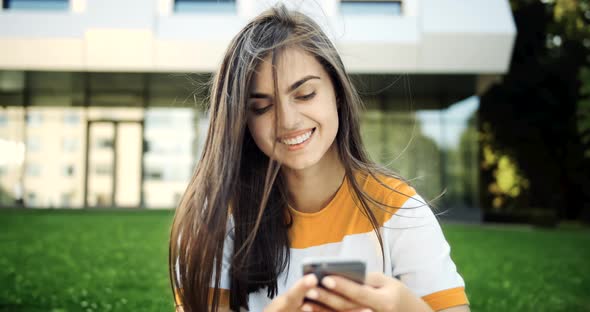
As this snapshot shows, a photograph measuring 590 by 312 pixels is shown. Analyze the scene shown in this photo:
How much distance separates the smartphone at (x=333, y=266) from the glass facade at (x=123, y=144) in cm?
1745

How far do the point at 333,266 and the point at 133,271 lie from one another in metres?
4.94

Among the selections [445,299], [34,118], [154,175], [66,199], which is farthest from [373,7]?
[445,299]

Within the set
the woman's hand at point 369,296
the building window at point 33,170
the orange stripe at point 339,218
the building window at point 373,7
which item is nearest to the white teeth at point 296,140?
the orange stripe at point 339,218

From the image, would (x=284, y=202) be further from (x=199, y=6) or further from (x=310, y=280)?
(x=199, y=6)

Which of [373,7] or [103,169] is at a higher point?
[373,7]

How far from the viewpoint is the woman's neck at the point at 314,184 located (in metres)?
2.47

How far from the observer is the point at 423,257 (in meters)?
2.16

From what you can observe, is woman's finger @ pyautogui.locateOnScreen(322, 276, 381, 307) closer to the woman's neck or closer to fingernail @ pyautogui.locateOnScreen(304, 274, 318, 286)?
fingernail @ pyautogui.locateOnScreen(304, 274, 318, 286)

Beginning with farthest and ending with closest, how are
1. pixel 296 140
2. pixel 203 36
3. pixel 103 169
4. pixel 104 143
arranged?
pixel 104 143 → pixel 103 169 → pixel 203 36 → pixel 296 140

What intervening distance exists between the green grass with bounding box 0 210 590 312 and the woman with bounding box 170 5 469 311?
86.7 inches

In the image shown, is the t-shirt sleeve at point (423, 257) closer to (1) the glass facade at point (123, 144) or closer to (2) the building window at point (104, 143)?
(1) the glass facade at point (123, 144)

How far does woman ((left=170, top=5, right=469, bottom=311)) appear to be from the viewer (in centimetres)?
214

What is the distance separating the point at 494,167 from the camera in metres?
25.9

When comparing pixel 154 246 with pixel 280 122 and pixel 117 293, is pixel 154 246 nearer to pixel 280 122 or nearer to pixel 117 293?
→ pixel 117 293
